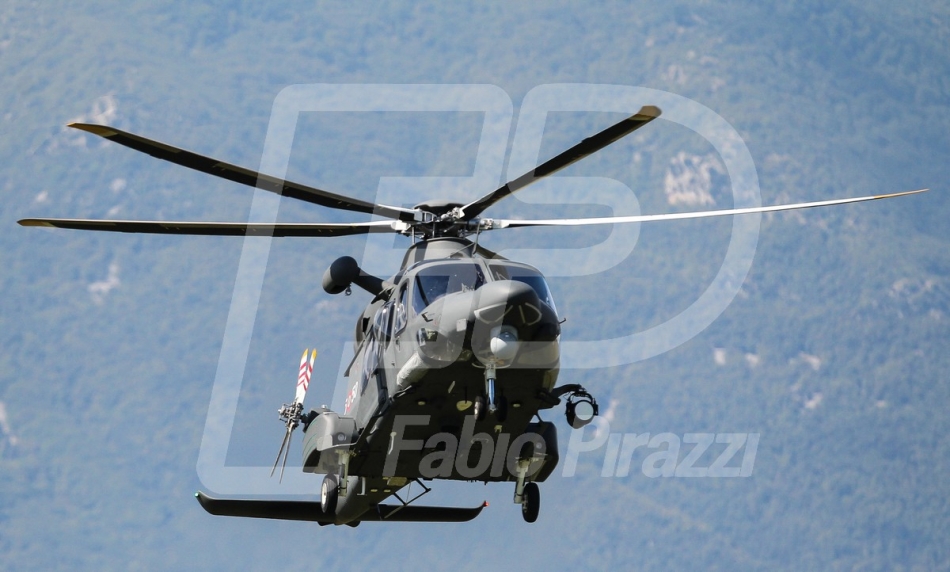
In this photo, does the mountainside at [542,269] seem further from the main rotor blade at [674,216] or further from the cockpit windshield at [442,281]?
the cockpit windshield at [442,281]

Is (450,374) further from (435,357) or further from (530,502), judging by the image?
(530,502)

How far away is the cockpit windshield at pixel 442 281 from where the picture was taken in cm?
1752

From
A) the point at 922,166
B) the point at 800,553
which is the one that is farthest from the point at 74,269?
the point at 922,166

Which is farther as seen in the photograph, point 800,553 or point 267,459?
point 800,553

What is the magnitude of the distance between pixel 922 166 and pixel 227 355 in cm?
8477

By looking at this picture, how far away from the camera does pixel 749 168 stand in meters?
148

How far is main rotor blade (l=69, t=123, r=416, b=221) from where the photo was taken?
1589 centimetres

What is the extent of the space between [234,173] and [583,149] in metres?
4.32

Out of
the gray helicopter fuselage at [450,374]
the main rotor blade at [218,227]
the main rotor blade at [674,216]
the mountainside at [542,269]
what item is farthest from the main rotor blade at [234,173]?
the mountainside at [542,269]

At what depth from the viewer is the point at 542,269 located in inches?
2338

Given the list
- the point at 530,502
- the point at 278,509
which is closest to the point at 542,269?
the point at 278,509

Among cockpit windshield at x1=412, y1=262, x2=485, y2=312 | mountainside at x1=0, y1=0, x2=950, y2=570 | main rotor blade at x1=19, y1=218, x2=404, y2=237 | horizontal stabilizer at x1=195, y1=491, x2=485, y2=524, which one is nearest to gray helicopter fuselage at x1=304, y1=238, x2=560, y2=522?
cockpit windshield at x1=412, y1=262, x2=485, y2=312

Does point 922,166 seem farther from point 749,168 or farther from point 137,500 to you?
point 137,500

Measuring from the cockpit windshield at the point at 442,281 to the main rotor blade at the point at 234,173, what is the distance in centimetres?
172
